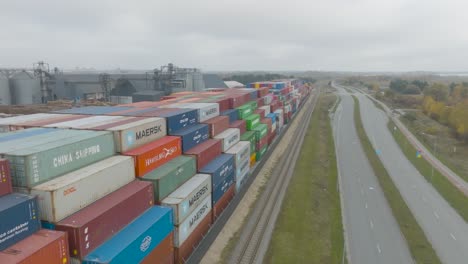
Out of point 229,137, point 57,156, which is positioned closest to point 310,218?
point 229,137

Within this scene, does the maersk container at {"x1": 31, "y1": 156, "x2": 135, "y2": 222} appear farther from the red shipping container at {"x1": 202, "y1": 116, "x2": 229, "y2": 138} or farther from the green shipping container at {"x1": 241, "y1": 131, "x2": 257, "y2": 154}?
the green shipping container at {"x1": 241, "y1": 131, "x2": 257, "y2": 154}

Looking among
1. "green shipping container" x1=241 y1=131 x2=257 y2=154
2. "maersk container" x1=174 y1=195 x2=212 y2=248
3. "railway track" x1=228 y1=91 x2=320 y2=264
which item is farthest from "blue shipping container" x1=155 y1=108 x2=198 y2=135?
"railway track" x1=228 y1=91 x2=320 y2=264

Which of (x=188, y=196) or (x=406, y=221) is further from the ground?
(x=188, y=196)

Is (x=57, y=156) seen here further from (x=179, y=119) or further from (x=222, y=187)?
(x=222, y=187)

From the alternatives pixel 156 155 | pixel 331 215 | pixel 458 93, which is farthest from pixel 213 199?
pixel 458 93

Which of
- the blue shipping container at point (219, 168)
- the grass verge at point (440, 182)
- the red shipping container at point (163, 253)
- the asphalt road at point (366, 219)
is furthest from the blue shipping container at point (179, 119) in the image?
the grass verge at point (440, 182)

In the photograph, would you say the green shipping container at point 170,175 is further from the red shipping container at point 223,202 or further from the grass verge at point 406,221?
the grass verge at point 406,221
